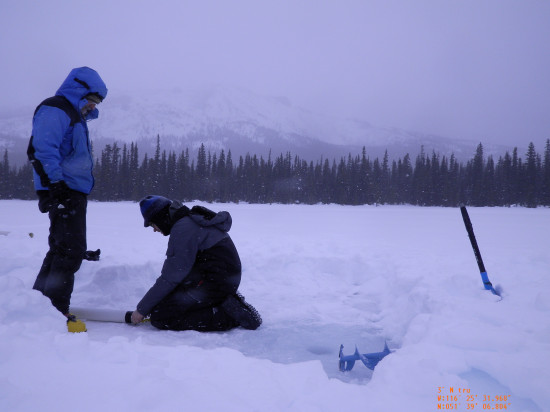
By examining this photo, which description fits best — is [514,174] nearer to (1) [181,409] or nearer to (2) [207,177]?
(2) [207,177]

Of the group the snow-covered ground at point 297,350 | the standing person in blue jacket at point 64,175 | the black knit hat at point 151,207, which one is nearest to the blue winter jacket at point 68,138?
the standing person in blue jacket at point 64,175

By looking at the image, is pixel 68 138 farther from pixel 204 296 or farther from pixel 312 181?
pixel 312 181

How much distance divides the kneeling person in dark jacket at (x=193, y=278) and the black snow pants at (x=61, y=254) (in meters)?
0.60

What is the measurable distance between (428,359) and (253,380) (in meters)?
1.01

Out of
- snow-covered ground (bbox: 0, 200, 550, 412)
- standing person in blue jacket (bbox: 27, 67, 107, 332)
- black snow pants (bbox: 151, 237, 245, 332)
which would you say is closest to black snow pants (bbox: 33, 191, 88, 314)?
standing person in blue jacket (bbox: 27, 67, 107, 332)

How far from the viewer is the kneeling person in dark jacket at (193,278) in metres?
3.13

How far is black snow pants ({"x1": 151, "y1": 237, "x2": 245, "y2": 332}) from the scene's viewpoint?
3.22m

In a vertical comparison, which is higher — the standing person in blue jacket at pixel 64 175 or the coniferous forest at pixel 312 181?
the standing person in blue jacket at pixel 64 175

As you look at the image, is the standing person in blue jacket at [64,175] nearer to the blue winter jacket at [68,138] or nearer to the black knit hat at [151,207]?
the blue winter jacket at [68,138]

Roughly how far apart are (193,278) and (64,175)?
151 centimetres

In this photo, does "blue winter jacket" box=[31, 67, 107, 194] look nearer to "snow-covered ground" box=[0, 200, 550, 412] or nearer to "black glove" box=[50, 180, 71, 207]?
"black glove" box=[50, 180, 71, 207]

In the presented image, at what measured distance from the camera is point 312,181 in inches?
2985

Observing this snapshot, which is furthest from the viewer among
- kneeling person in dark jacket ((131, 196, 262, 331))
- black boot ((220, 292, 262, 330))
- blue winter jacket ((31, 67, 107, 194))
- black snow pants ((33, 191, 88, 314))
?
black boot ((220, 292, 262, 330))

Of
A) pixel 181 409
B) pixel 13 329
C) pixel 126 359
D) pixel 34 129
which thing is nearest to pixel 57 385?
pixel 126 359
